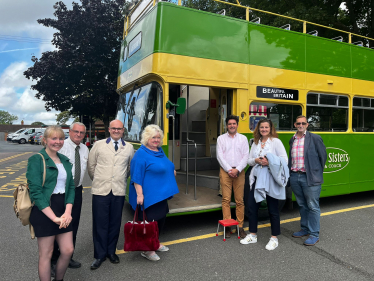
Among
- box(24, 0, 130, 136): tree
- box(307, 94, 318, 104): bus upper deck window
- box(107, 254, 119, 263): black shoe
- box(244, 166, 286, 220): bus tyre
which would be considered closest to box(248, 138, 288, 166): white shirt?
box(244, 166, 286, 220): bus tyre

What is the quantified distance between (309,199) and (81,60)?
14226mm

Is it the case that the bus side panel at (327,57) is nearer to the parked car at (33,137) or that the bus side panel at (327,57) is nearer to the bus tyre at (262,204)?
the bus tyre at (262,204)

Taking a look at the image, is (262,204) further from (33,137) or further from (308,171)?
(33,137)

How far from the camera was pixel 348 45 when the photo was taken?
6152 millimetres

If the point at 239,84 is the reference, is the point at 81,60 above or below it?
above

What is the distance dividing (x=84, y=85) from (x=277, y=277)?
15358 millimetres

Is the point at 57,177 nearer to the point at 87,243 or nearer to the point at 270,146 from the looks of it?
the point at 87,243

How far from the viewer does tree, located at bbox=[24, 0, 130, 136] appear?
15398 mm

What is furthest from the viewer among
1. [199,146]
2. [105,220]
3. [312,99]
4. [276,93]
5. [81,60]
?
[81,60]

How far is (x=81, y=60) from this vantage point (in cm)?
1518

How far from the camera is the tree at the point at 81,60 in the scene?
15.4m

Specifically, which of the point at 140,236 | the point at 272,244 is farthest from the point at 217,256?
the point at 140,236

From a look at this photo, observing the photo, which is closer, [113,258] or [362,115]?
[113,258]

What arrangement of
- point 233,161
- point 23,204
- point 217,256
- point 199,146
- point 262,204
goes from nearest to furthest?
1. point 23,204
2. point 217,256
3. point 233,161
4. point 262,204
5. point 199,146
